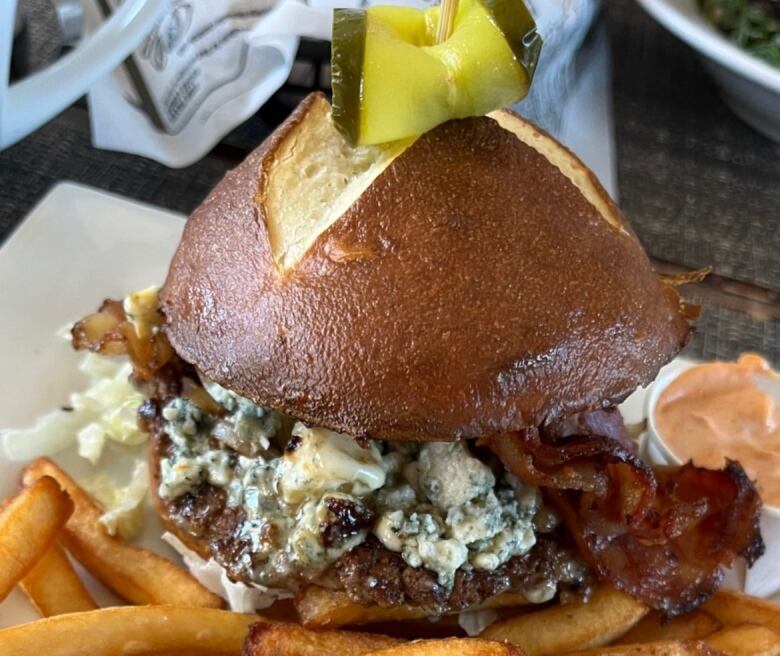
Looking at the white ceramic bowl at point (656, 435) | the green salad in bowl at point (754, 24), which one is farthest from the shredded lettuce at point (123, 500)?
the green salad in bowl at point (754, 24)

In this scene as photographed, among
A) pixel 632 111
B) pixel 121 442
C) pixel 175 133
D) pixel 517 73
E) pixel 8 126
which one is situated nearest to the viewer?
pixel 517 73

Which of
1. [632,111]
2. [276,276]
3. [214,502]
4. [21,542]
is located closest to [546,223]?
[276,276]

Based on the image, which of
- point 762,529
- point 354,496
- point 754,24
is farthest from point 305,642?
point 754,24

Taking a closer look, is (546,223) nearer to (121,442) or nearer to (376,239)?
(376,239)

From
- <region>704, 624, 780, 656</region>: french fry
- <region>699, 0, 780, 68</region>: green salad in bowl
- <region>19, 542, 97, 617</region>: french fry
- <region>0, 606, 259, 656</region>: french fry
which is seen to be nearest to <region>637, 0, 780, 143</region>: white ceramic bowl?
<region>699, 0, 780, 68</region>: green salad in bowl

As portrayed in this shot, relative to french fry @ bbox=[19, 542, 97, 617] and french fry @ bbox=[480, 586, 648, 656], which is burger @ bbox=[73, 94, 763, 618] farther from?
french fry @ bbox=[19, 542, 97, 617]

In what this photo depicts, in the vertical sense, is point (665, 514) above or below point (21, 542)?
below

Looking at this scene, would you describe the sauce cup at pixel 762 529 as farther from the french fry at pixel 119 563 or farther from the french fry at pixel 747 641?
the french fry at pixel 119 563
